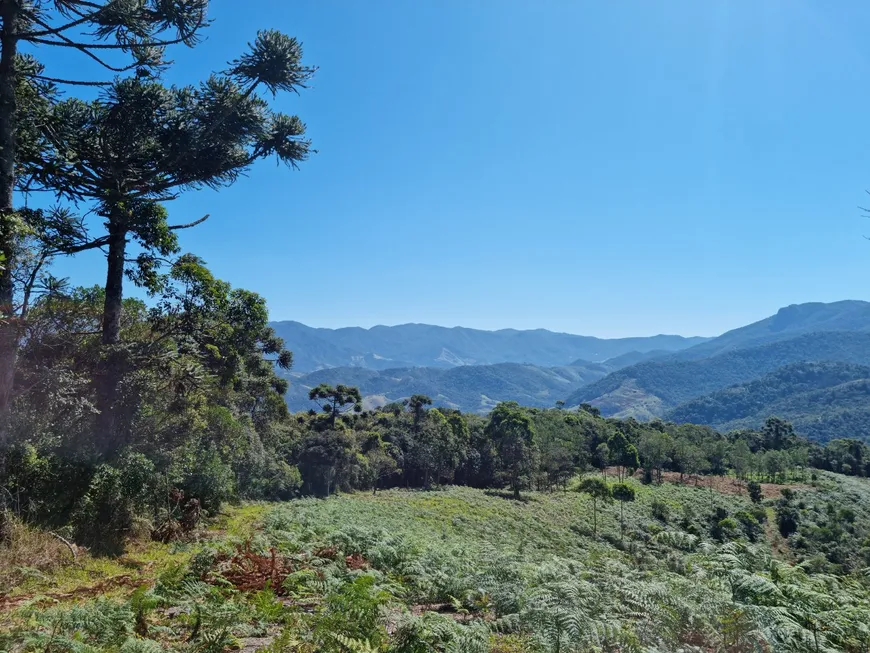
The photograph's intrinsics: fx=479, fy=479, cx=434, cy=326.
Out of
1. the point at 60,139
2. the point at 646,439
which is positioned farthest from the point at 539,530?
the point at 646,439

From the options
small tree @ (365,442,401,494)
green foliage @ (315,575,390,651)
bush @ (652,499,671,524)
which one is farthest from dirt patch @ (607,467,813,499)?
green foliage @ (315,575,390,651)

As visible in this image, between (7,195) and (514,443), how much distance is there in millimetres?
55847

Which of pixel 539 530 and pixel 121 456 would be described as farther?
pixel 539 530

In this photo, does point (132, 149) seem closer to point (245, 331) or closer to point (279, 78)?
point (279, 78)

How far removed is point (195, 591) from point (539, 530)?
33014 mm

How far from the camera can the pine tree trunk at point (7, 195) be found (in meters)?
8.27

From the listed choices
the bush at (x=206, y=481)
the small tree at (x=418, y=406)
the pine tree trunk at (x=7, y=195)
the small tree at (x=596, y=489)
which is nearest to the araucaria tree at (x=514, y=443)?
the small tree at (x=596, y=489)

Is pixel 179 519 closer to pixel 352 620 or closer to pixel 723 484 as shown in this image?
pixel 352 620

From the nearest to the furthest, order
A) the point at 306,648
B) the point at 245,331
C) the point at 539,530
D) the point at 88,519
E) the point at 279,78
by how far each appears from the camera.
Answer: the point at 306,648, the point at 88,519, the point at 279,78, the point at 245,331, the point at 539,530

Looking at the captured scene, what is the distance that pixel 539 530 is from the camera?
35000 millimetres

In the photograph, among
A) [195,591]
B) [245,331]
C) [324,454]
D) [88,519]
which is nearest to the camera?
[195,591]

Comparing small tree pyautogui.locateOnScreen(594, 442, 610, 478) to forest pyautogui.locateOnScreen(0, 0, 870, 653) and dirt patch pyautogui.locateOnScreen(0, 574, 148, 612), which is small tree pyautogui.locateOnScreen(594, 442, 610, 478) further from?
dirt patch pyautogui.locateOnScreen(0, 574, 148, 612)

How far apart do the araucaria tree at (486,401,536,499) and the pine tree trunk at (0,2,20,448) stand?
53.1 metres

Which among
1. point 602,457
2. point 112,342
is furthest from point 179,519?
point 602,457
